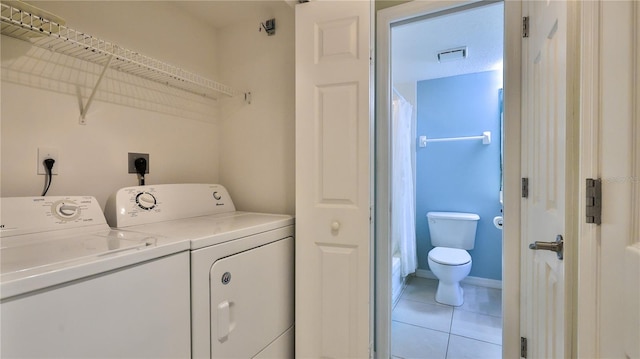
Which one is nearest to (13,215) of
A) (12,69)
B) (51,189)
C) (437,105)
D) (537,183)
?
(51,189)

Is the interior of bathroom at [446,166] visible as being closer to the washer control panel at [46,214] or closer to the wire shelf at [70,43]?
the wire shelf at [70,43]

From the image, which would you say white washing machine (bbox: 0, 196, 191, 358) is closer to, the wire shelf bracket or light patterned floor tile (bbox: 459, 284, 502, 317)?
the wire shelf bracket

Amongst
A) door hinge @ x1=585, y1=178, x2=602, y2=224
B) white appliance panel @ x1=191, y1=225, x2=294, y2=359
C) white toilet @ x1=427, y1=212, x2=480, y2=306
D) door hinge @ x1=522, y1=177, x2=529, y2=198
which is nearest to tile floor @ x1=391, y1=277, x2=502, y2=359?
white toilet @ x1=427, y1=212, x2=480, y2=306

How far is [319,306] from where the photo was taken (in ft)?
4.86

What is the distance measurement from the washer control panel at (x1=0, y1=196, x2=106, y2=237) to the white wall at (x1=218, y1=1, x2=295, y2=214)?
0.89 metres

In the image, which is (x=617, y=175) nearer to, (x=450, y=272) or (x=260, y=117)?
(x=260, y=117)

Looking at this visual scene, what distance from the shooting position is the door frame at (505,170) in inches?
53.1

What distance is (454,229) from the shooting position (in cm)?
298

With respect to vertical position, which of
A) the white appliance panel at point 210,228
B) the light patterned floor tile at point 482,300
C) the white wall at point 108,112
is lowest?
the light patterned floor tile at point 482,300

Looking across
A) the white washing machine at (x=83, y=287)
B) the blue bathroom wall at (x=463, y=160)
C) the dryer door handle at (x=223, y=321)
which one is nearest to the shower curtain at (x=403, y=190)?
the blue bathroom wall at (x=463, y=160)

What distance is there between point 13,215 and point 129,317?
65 centimetres

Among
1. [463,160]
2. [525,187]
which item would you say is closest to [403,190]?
[463,160]

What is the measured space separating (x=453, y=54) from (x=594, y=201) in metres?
2.26

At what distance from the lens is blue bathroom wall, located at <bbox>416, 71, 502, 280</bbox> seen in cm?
296
